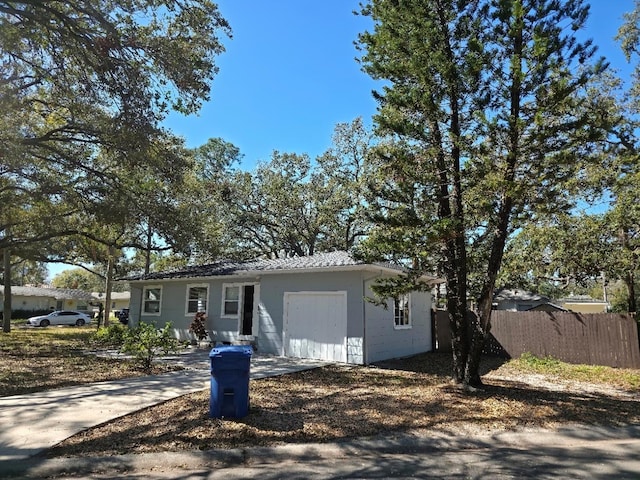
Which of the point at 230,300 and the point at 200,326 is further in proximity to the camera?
the point at 200,326

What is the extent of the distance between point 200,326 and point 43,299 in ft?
140

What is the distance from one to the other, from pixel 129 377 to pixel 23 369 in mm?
3287

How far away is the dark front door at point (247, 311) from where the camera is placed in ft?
49.9

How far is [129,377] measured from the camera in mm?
9516

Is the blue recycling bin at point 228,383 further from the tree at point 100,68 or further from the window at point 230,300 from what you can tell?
the window at point 230,300

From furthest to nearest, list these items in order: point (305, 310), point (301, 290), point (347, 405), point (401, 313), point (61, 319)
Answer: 1. point (61, 319)
2. point (401, 313)
3. point (301, 290)
4. point (305, 310)
5. point (347, 405)

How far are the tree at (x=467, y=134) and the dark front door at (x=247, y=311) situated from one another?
7481 mm

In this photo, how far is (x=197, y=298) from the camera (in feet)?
54.5

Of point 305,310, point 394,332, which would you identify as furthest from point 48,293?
point 394,332

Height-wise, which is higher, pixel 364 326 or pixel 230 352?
pixel 364 326

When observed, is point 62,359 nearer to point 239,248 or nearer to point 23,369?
point 23,369

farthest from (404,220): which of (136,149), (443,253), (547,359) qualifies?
(547,359)

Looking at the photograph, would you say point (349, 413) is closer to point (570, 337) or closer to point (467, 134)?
point (467, 134)

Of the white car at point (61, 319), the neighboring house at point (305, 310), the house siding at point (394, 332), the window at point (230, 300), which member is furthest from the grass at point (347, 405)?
the white car at point (61, 319)
